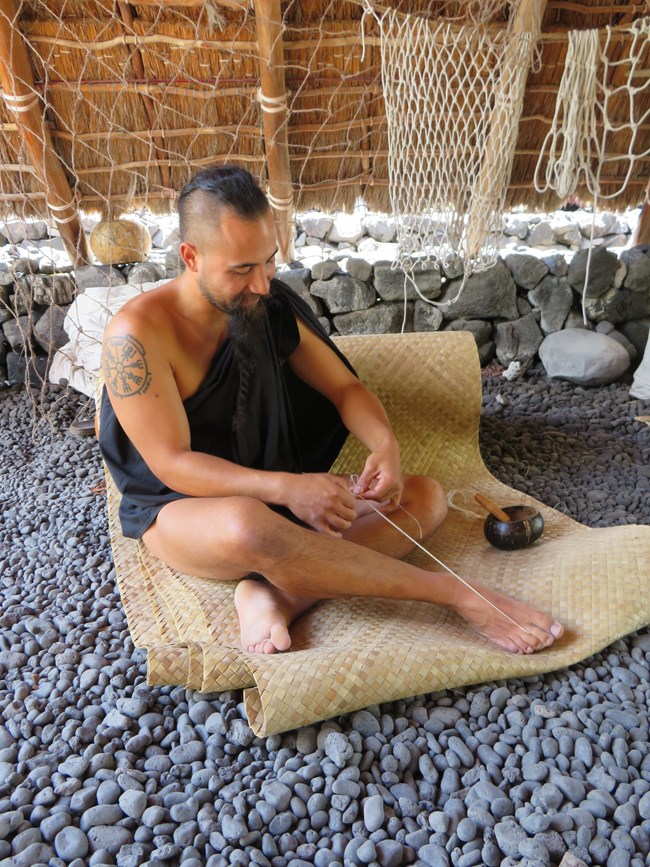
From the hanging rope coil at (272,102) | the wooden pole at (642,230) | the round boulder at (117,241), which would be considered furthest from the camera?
the wooden pole at (642,230)

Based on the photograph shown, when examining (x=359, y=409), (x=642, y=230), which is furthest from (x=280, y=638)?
(x=642, y=230)

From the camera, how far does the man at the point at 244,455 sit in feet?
4.78

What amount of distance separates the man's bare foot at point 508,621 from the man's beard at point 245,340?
2.28 feet

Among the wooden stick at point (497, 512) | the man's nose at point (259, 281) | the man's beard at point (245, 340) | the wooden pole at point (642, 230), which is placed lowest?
the wooden stick at point (497, 512)

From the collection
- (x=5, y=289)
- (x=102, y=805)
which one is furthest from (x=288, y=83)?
(x=102, y=805)

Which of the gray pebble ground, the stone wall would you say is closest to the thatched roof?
the stone wall

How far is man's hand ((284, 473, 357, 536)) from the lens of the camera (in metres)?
1.49

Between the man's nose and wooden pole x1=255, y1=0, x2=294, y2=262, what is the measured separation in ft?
5.66

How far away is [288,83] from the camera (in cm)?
303

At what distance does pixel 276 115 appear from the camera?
9.87 feet

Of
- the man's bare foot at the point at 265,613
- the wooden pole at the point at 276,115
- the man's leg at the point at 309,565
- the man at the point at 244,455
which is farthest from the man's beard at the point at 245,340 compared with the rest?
the wooden pole at the point at 276,115

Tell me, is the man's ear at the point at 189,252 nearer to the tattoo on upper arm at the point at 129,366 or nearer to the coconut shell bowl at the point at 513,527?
the tattoo on upper arm at the point at 129,366

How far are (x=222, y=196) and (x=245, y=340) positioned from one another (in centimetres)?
35

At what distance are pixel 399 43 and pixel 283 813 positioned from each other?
227 cm
